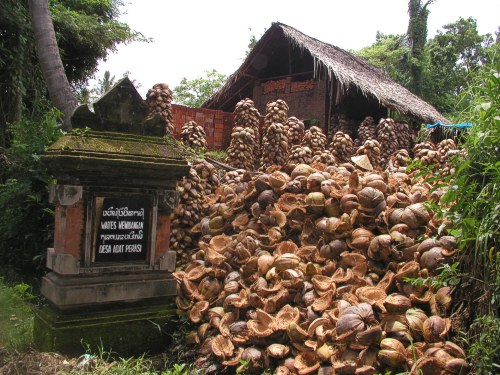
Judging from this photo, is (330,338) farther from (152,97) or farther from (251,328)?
(152,97)

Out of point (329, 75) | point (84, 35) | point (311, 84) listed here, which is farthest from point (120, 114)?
point (84, 35)

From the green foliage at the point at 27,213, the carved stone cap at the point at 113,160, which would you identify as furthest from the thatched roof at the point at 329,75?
the carved stone cap at the point at 113,160

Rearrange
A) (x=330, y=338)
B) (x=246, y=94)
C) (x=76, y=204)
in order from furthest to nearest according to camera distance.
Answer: (x=246, y=94) < (x=76, y=204) < (x=330, y=338)

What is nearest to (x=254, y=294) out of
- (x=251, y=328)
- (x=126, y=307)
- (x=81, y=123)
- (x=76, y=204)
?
(x=251, y=328)

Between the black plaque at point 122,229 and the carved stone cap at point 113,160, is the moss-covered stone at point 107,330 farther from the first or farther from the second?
the carved stone cap at point 113,160

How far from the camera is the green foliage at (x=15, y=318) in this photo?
3.71m

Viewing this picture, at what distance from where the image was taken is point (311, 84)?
12.4 meters

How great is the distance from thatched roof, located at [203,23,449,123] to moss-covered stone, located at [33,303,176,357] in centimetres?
812

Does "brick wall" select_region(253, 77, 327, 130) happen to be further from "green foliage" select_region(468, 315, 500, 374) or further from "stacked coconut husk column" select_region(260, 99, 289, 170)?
"green foliage" select_region(468, 315, 500, 374)

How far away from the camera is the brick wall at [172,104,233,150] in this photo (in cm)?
1123

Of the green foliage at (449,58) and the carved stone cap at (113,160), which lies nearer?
the carved stone cap at (113,160)

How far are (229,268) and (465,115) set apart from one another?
2.36m

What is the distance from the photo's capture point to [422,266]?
3191 millimetres

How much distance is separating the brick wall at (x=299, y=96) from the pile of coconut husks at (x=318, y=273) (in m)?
7.59
